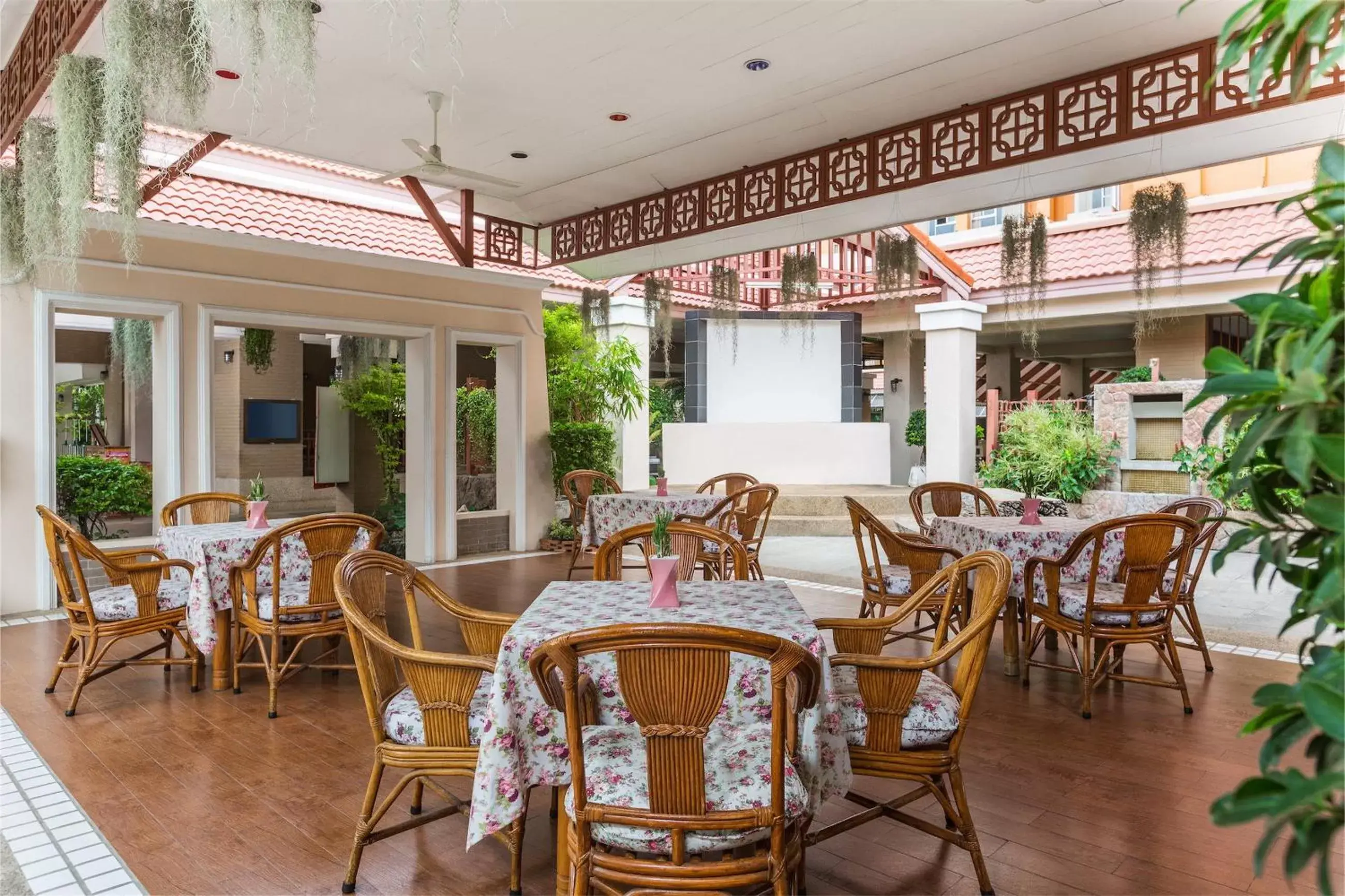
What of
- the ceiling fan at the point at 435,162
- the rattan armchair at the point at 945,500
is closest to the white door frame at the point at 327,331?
the ceiling fan at the point at 435,162

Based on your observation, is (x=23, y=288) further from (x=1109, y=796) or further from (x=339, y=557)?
(x=1109, y=796)

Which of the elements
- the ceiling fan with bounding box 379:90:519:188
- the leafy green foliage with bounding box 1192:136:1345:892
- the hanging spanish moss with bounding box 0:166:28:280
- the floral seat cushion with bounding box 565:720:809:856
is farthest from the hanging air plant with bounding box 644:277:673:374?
the leafy green foliage with bounding box 1192:136:1345:892

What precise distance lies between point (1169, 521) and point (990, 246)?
29.0 ft

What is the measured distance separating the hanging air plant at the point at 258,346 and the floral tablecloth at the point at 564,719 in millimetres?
9354

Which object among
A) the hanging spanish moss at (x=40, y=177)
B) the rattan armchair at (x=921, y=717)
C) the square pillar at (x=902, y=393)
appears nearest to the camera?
the rattan armchair at (x=921, y=717)

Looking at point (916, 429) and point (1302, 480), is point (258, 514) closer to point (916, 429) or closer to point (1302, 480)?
point (1302, 480)

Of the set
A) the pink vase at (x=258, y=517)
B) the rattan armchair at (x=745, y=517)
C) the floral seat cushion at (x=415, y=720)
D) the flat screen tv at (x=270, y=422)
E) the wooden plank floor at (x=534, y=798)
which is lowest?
the wooden plank floor at (x=534, y=798)

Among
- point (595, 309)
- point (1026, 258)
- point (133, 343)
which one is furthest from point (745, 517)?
point (133, 343)

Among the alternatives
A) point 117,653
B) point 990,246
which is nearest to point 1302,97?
point 117,653

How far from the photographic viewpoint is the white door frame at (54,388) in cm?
589

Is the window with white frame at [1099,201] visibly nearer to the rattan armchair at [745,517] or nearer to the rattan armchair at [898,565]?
the rattan armchair at [745,517]

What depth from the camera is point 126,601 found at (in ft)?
13.3

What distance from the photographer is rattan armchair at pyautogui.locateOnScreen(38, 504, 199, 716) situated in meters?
3.85

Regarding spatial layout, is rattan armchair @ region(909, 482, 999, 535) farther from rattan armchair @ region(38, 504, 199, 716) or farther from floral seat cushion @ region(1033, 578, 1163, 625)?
rattan armchair @ region(38, 504, 199, 716)
